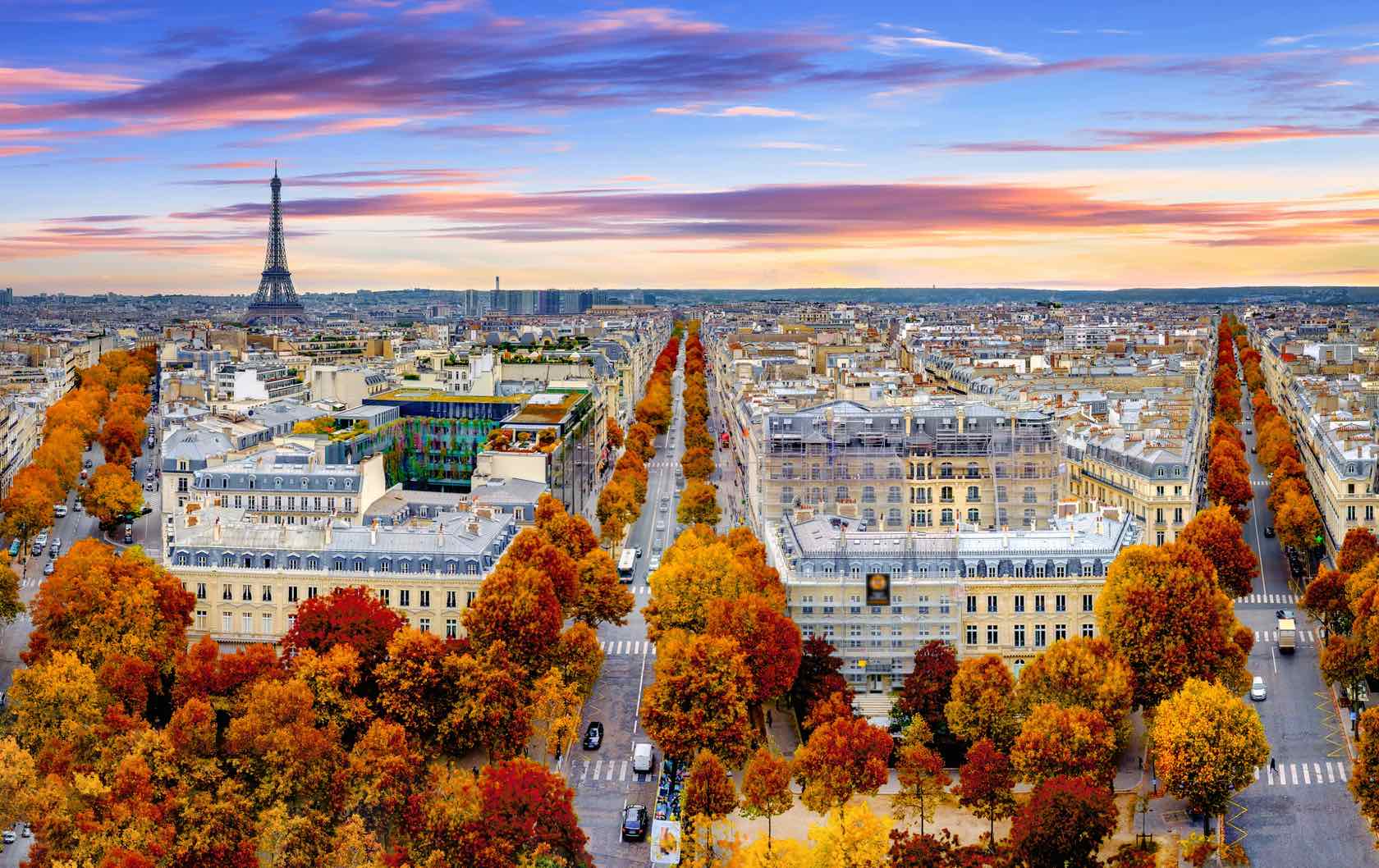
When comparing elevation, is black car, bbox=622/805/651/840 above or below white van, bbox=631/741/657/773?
below

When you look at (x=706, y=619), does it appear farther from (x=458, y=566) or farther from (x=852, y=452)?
(x=852, y=452)

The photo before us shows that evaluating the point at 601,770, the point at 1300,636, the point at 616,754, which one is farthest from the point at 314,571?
the point at 1300,636

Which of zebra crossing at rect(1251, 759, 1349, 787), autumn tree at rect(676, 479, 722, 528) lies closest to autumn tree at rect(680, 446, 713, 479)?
autumn tree at rect(676, 479, 722, 528)

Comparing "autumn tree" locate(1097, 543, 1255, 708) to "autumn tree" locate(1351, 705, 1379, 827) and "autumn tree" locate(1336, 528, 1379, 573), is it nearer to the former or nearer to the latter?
"autumn tree" locate(1351, 705, 1379, 827)

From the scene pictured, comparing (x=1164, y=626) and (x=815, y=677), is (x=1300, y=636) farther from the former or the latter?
(x=815, y=677)

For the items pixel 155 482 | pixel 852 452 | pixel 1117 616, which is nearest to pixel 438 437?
pixel 155 482

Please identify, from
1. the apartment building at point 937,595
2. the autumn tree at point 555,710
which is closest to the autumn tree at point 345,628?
the autumn tree at point 555,710
